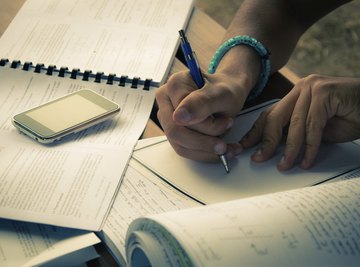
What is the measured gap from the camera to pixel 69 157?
815 millimetres

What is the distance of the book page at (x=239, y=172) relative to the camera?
745 millimetres

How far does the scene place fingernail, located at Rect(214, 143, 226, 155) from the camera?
0.79m

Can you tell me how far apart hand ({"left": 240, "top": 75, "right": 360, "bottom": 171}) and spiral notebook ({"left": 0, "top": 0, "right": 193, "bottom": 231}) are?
0.21 meters

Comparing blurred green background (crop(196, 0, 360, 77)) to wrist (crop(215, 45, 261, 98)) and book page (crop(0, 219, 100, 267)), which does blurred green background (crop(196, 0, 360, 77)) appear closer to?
wrist (crop(215, 45, 261, 98))

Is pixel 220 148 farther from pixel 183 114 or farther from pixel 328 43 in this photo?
pixel 328 43

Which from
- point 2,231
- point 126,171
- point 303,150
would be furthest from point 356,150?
point 2,231

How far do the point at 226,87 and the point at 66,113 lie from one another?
267mm

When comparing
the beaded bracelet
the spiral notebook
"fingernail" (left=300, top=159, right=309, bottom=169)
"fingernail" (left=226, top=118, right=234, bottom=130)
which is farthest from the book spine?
"fingernail" (left=300, top=159, right=309, bottom=169)

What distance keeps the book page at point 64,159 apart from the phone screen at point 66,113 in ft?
0.07

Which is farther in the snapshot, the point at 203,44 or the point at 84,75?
the point at 203,44

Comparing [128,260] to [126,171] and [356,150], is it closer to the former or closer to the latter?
[126,171]

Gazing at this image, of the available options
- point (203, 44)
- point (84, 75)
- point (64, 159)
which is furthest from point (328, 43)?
point (64, 159)

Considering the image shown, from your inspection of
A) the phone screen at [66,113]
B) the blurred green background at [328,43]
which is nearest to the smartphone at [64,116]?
the phone screen at [66,113]

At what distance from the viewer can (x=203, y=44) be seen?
1.16 meters
